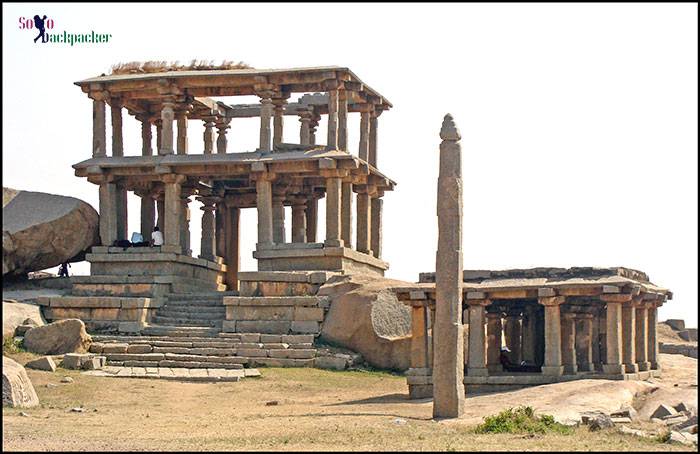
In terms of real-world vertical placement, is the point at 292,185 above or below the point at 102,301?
above

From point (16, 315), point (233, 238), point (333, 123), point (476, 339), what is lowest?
point (476, 339)

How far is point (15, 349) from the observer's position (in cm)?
2867

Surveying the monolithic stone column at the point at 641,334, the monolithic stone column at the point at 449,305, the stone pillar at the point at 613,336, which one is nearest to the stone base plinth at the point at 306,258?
the monolithic stone column at the point at 641,334

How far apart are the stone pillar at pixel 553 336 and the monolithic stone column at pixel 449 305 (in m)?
4.64

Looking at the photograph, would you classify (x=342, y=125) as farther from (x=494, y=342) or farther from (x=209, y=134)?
(x=494, y=342)

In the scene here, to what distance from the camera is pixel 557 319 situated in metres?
24.8

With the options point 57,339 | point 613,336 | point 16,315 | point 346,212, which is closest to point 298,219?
point 346,212

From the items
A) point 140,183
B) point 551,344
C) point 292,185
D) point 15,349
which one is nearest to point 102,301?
point 15,349

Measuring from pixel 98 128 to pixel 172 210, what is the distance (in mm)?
3831

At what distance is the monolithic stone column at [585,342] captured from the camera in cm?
2775

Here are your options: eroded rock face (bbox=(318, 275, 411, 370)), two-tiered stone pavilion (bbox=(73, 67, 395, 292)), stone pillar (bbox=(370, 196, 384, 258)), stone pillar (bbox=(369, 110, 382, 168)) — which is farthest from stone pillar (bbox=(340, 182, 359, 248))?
eroded rock face (bbox=(318, 275, 411, 370))

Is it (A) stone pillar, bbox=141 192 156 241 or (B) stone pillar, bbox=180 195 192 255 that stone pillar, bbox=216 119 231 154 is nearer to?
(B) stone pillar, bbox=180 195 192 255

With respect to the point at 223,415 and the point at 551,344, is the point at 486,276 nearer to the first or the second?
the point at 551,344

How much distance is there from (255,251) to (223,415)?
1367 centimetres
